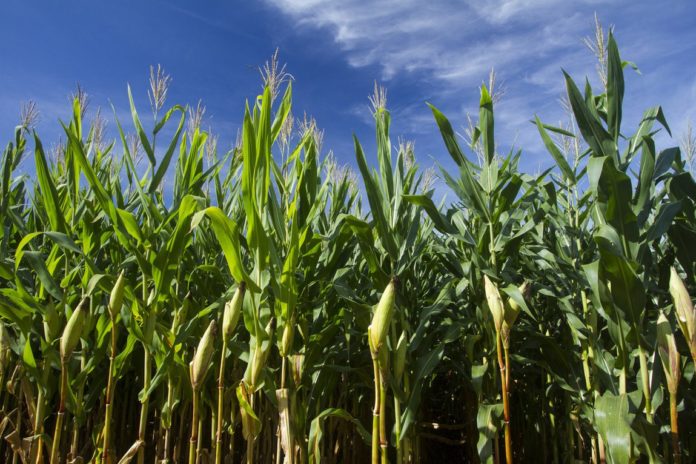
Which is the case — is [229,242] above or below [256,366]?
above

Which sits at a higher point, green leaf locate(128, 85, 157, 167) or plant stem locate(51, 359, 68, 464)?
green leaf locate(128, 85, 157, 167)

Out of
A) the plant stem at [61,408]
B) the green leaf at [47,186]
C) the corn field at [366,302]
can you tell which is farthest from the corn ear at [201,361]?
the green leaf at [47,186]

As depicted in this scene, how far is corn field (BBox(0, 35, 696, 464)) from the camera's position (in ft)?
4.67

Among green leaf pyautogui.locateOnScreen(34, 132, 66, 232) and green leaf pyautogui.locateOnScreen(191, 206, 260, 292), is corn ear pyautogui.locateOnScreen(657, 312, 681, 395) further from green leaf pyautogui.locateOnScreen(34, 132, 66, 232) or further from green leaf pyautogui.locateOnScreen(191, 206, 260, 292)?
green leaf pyautogui.locateOnScreen(34, 132, 66, 232)

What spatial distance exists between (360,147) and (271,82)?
41 cm

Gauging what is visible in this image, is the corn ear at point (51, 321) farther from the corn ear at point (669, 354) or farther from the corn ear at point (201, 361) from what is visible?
the corn ear at point (669, 354)

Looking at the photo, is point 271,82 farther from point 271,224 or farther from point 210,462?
point 210,462

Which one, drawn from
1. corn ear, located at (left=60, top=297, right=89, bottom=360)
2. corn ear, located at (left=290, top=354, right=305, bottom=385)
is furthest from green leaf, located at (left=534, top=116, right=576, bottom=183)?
A: corn ear, located at (left=60, top=297, right=89, bottom=360)

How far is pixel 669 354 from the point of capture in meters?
1.26

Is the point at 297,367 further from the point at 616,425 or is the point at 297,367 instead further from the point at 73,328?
the point at 616,425

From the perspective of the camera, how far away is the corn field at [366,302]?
1423 mm

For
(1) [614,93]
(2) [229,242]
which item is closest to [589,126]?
(1) [614,93]

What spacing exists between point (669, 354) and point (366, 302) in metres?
0.95

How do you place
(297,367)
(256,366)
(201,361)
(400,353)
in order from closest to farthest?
(201,361) → (256,366) → (400,353) → (297,367)
